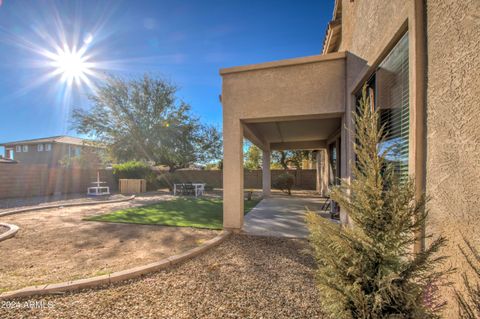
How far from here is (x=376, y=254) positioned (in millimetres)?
1474

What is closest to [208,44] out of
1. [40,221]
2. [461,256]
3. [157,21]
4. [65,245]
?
[157,21]

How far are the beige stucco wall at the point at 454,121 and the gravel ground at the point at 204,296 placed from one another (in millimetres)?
1301

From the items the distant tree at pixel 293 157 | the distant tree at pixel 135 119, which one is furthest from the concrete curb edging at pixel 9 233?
the distant tree at pixel 293 157

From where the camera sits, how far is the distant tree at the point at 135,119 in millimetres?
15320

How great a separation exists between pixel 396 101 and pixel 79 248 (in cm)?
675

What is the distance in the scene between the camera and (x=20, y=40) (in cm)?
855

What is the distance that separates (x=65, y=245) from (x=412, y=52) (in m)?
7.22

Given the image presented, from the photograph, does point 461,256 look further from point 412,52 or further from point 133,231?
point 133,231

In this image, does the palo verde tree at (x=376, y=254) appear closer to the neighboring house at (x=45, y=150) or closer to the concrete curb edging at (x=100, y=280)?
the concrete curb edging at (x=100, y=280)

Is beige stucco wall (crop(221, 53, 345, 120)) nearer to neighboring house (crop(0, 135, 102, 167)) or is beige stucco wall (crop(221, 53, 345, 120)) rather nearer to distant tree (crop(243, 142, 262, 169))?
distant tree (crop(243, 142, 262, 169))

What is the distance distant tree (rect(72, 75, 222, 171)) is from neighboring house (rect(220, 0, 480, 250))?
484 inches

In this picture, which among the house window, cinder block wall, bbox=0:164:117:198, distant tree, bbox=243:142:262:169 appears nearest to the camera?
the house window

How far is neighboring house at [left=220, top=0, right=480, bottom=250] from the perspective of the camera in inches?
62.6

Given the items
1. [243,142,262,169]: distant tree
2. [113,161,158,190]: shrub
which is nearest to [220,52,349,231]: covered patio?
[113,161,158,190]: shrub
